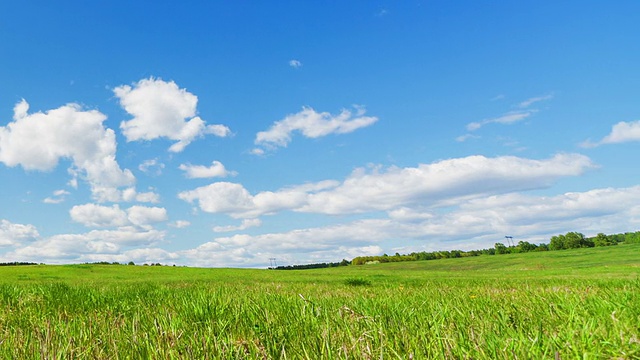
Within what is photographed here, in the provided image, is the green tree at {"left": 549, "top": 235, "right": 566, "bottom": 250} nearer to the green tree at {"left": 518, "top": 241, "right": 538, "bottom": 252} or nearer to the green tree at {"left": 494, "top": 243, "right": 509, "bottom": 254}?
the green tree at {"left": 518, "top": 241, "right": 538, "bottom": 252}

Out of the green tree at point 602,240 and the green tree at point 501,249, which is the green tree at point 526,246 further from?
the green tree at point 602,240

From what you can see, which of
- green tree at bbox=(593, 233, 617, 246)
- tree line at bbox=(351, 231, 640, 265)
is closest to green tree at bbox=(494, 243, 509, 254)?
tree line at bbox=(351, 231, 640, 265)

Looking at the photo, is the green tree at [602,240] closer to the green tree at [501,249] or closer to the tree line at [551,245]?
the tree line at [551,245]

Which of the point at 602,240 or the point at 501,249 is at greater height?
the point at 602,240

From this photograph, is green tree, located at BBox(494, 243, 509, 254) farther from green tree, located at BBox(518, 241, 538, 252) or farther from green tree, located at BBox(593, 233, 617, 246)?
green tree, located at BBox(593, 233, 617, 246)

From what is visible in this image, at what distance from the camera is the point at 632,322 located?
9.73 ft

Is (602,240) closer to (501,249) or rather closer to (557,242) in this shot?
(557,242)

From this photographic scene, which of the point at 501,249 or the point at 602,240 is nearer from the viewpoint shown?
the point at 602,240

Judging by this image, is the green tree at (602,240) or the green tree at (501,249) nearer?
the green tree at (602,240)

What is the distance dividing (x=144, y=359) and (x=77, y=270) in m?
59.5

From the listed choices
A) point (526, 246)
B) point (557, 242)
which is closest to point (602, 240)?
→ point (557, 242)

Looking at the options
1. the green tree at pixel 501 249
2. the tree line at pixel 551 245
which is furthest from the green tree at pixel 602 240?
the green tree at pixel 501 249

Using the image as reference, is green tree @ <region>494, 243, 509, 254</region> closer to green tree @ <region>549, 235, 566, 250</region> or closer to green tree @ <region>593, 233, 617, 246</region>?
green tree @ <region>549, 235, 566, 250</region>

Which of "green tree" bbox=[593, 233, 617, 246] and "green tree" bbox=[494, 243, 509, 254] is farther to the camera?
"green tree" bbox=[494, 243, 509, 254]
